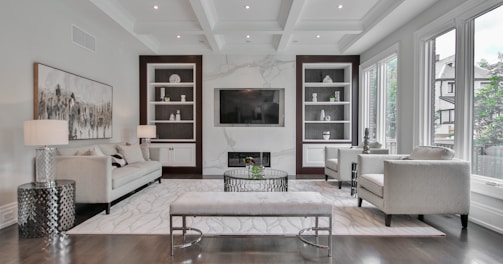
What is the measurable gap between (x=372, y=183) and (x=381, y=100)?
9.22 ft

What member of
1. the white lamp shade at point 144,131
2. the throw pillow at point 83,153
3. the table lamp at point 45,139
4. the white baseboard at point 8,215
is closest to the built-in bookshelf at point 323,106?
the white lamp shade at point 144,131

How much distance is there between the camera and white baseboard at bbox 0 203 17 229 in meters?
3.11

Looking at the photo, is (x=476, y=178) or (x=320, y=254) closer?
(x=320, y=254)

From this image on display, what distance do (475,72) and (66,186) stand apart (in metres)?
4.77

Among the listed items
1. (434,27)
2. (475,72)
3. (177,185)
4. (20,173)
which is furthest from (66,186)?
(434,27)

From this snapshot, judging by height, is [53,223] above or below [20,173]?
below

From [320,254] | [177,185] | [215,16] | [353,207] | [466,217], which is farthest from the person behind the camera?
[177,185]

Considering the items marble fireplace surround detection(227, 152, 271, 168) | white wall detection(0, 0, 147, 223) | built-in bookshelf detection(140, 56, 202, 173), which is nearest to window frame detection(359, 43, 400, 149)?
marble fireplace surround detection(227, 152, 271, 168)

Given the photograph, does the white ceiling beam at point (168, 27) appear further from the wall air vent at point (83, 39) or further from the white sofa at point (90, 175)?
the white sofa at point (90, 175)

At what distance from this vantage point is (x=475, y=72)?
11.1ft

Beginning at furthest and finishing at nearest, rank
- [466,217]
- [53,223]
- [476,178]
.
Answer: [476,178]
[466,217]
[53,223]

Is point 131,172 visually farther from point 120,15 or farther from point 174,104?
point 174,104

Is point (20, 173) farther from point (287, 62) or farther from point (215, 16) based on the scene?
point (287, 62)

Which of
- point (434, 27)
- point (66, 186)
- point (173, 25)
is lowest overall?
point (66, 186)
